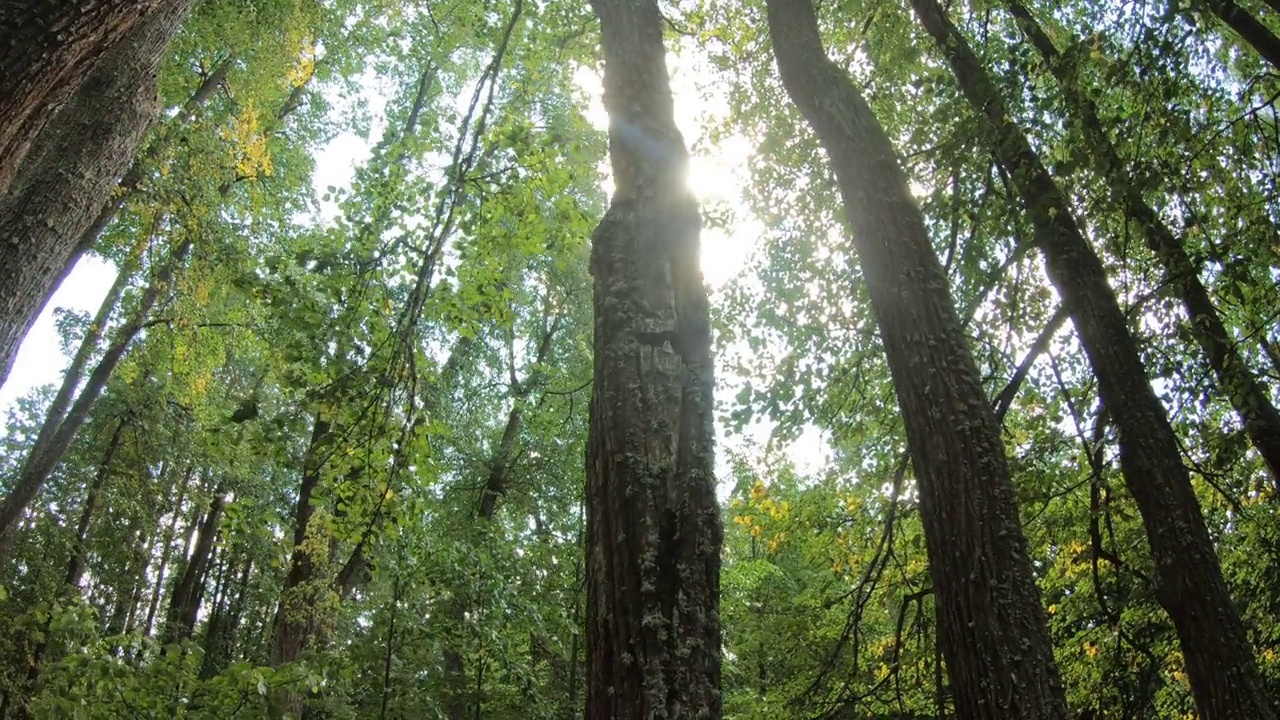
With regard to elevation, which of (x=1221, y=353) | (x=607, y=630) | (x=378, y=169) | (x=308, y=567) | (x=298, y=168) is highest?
(x=298, y=168)

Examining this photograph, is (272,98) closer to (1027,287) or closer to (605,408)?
(1027,287)

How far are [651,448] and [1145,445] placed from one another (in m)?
2.95

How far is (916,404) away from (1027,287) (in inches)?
156

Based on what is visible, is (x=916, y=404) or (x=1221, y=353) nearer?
(x=916, y=404)

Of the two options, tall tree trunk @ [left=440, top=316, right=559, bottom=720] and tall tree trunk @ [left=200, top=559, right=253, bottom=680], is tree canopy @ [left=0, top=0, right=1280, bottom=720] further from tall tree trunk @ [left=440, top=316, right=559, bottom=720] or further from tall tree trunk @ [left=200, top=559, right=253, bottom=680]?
tall tree trunk @ [left=200, top=559, right=253, bottom=680]

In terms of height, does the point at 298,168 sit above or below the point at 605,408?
above

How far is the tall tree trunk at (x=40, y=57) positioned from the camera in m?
2.55

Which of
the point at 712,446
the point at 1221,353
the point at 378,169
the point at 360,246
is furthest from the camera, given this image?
the point at 378,169

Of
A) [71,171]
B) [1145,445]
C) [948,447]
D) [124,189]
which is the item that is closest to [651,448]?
[948,447]

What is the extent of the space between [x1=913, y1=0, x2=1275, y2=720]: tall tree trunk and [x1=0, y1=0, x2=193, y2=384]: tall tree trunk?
4.14 m

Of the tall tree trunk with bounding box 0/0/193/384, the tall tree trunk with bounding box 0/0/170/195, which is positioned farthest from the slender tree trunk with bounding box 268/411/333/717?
the tall tree trunk with bounding box 0/0/170/195

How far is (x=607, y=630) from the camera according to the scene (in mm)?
1997

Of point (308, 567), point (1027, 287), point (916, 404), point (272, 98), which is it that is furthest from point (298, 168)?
point (916, 404)

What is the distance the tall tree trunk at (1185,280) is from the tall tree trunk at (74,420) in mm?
8961
